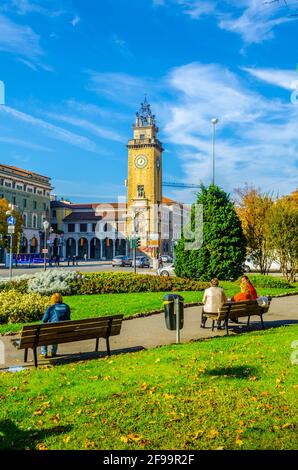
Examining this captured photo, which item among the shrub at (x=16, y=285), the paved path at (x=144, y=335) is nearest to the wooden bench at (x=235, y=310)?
the paved path at (x=144, y=335)

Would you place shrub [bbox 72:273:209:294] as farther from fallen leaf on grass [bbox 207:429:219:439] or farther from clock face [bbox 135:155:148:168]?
clock face [bbox 135:155:148:168]

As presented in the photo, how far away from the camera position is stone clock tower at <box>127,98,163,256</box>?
299ft

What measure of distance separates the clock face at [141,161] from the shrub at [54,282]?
75699 millimetres

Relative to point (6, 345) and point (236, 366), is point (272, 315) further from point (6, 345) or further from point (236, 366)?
point (6, 345)

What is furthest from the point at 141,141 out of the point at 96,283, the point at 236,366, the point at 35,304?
the point at 236,366

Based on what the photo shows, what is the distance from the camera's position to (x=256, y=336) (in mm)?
11492

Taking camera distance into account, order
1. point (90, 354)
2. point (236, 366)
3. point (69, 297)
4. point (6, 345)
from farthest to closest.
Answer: point (69, 297), point (6, 345), point (90, 354), point (236, 366)

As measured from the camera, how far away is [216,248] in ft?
79.3

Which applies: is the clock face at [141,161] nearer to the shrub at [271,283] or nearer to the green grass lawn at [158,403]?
the shrub at [271,283]

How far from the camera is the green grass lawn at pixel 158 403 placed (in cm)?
531

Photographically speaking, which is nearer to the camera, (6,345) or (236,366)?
(236,366)

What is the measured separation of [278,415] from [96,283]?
50.0 feet

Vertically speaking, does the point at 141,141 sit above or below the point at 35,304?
above
